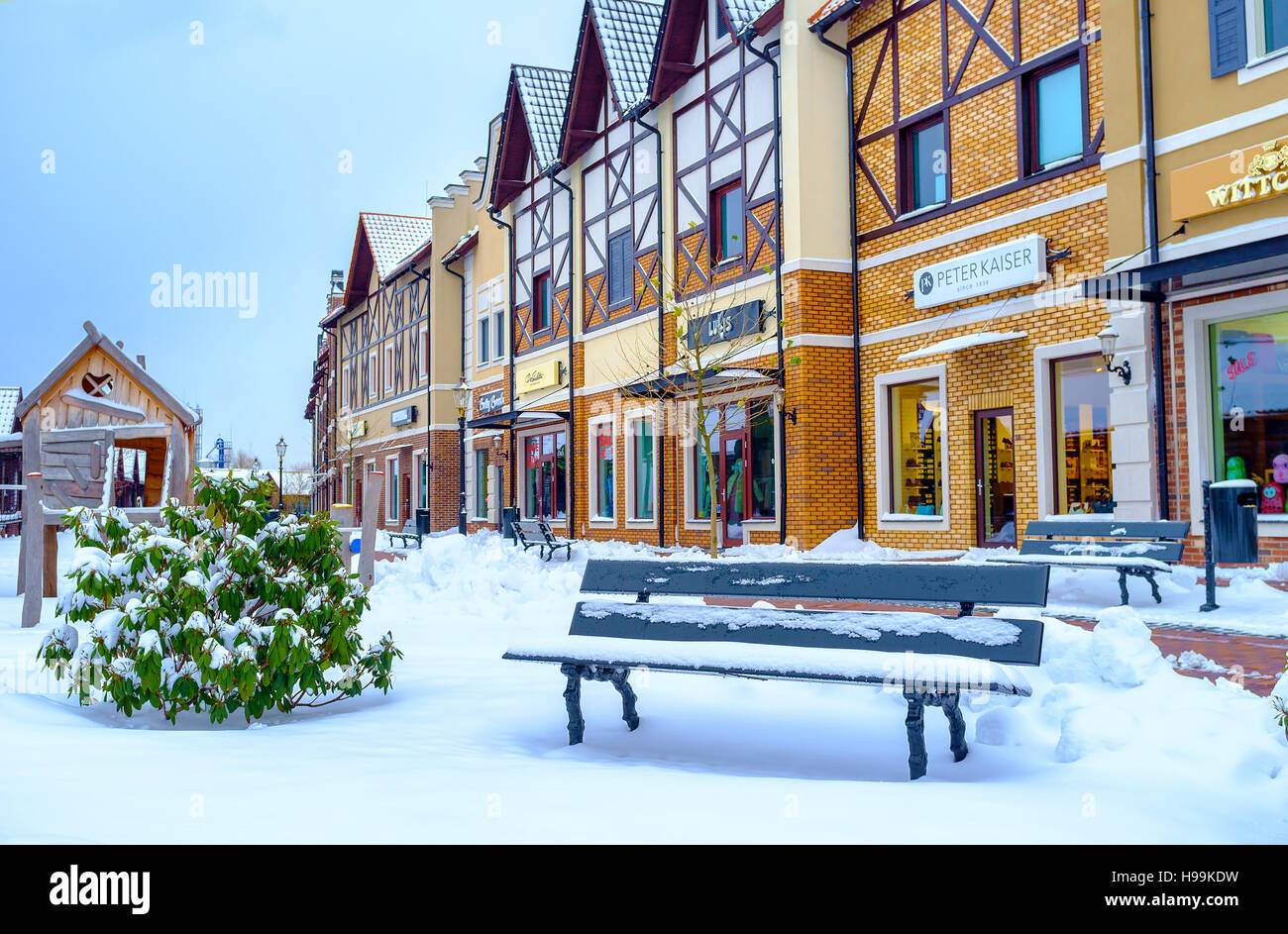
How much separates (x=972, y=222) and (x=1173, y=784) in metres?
12.5

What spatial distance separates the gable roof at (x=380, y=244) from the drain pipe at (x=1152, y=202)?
31098 millimetres

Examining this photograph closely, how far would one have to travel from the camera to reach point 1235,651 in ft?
23.8

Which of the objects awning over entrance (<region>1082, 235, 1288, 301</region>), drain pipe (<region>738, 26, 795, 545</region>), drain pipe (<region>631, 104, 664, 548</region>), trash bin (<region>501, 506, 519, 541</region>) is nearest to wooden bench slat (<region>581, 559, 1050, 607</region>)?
awning over entrance (<region>1082, 235, 1288, 301</region>)

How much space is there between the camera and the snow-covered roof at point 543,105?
2720 cm

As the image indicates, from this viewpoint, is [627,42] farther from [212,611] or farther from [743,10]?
[212,611]

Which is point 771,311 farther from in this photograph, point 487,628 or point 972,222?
point 487,628

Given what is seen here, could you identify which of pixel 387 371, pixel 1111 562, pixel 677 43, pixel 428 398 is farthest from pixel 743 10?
pixel 387 371

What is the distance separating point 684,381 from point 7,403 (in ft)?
137

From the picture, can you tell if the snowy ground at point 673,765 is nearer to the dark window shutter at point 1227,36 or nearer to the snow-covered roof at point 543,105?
the dark window shutter at point 1227,36

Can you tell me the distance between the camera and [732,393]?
19.4 meters
